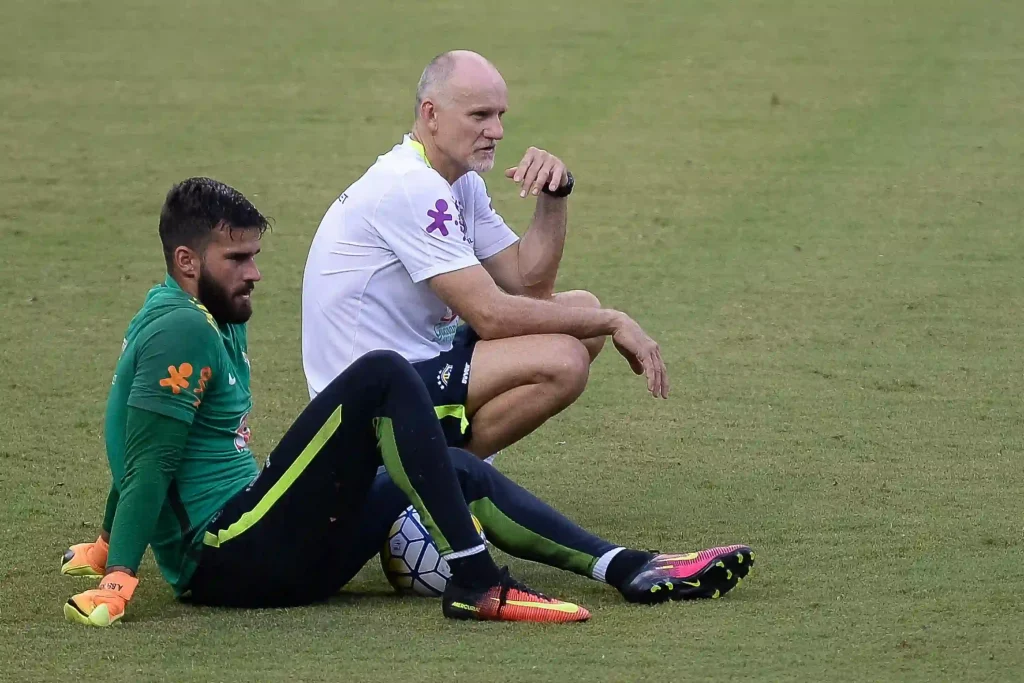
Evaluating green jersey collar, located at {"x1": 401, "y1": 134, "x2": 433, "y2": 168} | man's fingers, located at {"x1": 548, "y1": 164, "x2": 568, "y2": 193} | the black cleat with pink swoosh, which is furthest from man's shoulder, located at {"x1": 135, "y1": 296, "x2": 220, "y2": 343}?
man's fingers, located at {"x1": 548, "y1": 164, "x2": 568, "y2": 193}

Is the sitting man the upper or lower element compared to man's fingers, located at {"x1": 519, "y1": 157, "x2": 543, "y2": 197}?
lower

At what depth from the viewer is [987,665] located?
3.23 metres

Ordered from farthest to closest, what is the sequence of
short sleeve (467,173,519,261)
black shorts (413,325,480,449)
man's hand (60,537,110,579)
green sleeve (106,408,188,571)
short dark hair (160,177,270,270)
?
short sleeve (467,173,519,261), black shorts (413,325,480,449), man's hand (60,537,110,579), short dark hair (160,177,270,270), green sleeve (106,408,188,571)

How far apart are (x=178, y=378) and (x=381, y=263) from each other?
872 millimetres

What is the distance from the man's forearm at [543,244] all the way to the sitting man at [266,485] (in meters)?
1.15

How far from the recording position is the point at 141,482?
343 centimetres

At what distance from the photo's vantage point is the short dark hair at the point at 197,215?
3582 mm

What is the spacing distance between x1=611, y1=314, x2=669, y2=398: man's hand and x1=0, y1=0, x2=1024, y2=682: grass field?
1.63ft

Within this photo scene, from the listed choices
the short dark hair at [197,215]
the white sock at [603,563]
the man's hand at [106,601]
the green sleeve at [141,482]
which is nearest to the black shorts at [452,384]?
the white sock at [603,563]

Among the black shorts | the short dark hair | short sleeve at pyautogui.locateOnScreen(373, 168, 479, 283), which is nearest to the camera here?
the short dark hair

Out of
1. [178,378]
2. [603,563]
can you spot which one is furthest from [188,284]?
[603,563]

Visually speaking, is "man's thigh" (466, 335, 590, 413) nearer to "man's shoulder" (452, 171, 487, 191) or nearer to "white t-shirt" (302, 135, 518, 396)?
"white t-shirt" (302, 135, 518, 396)

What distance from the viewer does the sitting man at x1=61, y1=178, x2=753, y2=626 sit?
3.46 metres

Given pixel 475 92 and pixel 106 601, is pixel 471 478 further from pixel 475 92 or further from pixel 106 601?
pixel 475 92
